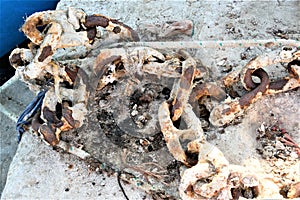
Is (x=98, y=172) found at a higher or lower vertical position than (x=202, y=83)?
lower

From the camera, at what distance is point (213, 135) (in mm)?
1652

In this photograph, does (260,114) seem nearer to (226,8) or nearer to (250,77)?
(250,77)

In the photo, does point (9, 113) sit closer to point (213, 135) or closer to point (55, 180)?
point (55, 180)

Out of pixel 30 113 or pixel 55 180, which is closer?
pixel 55 180

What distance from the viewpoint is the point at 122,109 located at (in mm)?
1768

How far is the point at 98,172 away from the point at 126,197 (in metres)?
0.14

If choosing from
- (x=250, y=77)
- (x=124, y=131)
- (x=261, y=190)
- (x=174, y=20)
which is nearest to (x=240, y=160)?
(x=261, y=190)

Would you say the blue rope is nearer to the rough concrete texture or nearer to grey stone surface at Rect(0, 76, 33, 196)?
the rough concrete texture

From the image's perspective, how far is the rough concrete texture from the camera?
159cm

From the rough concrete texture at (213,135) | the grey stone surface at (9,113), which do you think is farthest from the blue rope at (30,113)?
the grey stone surface at (9,113)

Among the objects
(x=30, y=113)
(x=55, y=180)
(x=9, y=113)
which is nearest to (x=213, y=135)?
(x=55, y=180)

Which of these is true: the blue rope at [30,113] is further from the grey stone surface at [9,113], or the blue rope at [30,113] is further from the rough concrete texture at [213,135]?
the grey stone surface at [9,113]

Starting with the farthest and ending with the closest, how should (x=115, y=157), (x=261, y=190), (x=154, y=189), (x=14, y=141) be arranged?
(x=14, y=141) < (x=115, y=157) < (x=154, y=189) < (x=261, y=190)

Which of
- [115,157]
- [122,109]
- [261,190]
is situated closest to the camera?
[261,190]
